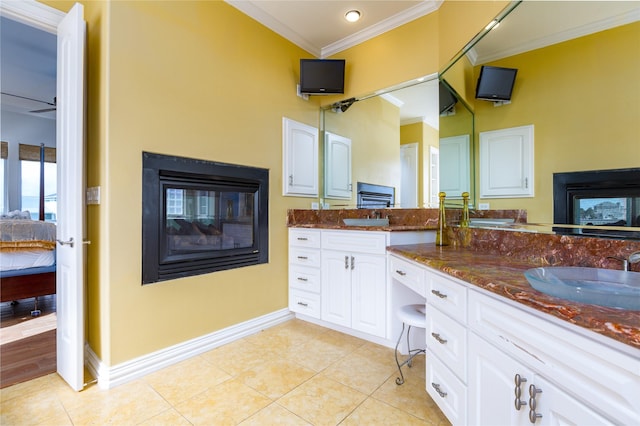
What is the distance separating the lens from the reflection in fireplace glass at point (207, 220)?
2127 mm

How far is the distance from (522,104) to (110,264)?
2589 millimetres

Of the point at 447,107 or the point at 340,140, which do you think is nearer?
the point at 447,107

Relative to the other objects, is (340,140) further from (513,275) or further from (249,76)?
(513,275)

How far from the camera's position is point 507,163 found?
1.78 metres

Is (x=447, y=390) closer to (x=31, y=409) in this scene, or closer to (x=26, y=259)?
(x=31, y=409)

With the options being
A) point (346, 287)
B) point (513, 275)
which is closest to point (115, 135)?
point (346, 287)

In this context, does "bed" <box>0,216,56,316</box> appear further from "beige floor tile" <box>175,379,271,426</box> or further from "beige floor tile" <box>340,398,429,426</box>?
"beige floor tile" <box>340,398,429,426</box>

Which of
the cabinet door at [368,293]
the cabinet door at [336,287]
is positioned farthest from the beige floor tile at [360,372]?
the cabinet door at [336,287]

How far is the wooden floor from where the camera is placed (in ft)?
6.33

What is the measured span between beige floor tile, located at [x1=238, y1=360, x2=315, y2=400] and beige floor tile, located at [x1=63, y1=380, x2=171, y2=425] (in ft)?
1.57

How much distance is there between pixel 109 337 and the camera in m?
1.79

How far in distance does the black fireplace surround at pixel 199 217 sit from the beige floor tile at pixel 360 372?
3.69 feet

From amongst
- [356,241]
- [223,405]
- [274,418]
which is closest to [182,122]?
[356,241]

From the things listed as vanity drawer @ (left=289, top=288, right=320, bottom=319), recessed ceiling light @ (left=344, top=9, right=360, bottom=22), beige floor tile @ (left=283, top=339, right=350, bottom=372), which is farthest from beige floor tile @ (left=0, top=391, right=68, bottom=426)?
recessed ceiling light @ (left=344, top=9, right=360, bottom=22)
